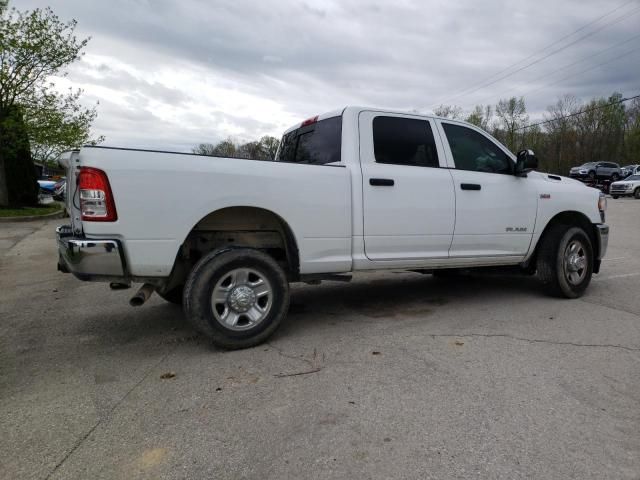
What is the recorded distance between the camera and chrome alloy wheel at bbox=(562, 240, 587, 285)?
17.2ft

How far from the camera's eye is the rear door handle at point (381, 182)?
416 centimetres

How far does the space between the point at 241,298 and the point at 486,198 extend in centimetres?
275

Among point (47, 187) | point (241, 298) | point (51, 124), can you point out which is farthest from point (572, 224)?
point (47, 187)

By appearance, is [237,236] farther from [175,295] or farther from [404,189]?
[404,189]

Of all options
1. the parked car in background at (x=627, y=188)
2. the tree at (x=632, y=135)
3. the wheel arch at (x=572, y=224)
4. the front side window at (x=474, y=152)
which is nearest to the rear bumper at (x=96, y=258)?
the front side window at (x=474, y=152)

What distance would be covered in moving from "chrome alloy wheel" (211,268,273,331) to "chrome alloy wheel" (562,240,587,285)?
3487 millimetres

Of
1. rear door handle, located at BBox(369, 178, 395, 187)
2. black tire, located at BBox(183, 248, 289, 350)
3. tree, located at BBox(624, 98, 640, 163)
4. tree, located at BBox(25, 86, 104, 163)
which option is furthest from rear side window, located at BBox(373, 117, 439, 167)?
tree, located at BBox(624, 98, 640, 163)

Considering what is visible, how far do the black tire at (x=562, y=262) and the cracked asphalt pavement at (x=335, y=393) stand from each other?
204 mm

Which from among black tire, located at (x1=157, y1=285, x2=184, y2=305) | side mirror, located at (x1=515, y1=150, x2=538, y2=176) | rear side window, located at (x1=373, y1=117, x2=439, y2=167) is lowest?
black tire, located at (x1=157, y1=285, x2=184, y2=305)

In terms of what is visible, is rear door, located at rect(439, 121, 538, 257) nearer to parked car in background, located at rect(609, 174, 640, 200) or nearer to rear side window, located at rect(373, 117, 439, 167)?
rear side window, located at rect(373, 117, 439, 167)

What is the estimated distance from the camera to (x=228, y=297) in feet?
12.0

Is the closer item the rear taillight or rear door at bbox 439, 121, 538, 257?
the rear taillight

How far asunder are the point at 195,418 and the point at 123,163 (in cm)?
179

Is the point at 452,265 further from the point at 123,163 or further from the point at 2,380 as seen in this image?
the point at 2,380
